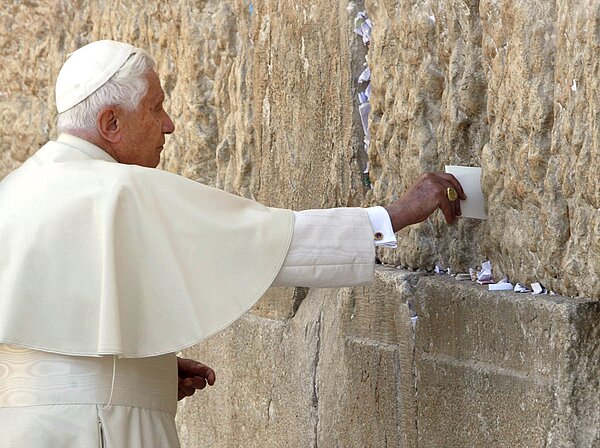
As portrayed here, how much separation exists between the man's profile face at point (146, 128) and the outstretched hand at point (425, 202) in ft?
2.40

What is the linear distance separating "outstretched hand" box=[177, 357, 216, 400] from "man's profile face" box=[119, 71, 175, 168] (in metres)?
0.69

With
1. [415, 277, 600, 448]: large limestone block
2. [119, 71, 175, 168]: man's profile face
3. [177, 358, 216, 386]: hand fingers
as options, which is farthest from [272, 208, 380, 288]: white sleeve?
[177, 358, 216, 386]: hand fingers

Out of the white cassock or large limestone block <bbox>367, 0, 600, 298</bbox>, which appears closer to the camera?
large limestone block <bbox>367, 0, 600, 298</bbox>

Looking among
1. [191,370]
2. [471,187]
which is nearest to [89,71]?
[191,370]

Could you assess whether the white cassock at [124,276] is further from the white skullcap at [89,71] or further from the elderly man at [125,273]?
the white skullcap at [89,71]

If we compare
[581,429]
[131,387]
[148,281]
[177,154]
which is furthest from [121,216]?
[177,154]

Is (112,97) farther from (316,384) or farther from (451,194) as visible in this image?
(316,384)

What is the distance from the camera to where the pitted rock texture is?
2.97 m

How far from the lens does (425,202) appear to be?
334 cm

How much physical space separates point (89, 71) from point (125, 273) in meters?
0.65

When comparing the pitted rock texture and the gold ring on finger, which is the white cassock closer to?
the gold ring on finger

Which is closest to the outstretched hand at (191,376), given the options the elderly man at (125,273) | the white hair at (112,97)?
the elderly man at (125,273)

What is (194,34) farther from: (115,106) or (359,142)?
(115,106)

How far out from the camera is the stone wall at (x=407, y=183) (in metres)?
2.96
